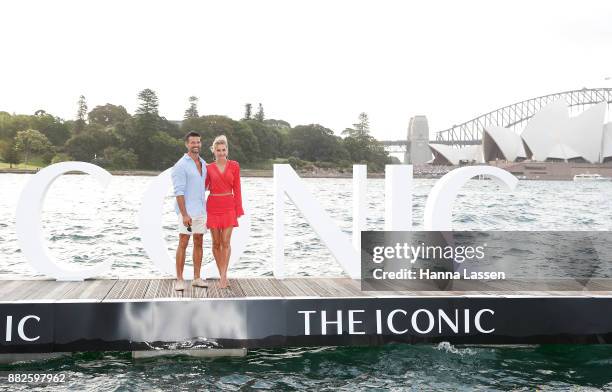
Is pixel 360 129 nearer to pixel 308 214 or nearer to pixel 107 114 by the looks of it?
pixel 107 114

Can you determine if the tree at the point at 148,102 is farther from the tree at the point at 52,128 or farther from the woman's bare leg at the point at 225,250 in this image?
the woman's bare leg at the point at 225,250

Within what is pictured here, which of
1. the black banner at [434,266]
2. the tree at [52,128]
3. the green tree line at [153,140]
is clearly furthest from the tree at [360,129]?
the black banner at [434,266]

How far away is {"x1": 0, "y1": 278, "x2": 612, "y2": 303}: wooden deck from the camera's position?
6.56 meters

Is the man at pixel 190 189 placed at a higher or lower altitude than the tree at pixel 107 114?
lower

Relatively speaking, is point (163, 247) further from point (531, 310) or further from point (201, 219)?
point (531, 310)

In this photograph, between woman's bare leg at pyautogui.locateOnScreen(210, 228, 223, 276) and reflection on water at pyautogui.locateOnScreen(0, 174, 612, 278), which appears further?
reflection on water at pyautogui.locateOnScreen(0, 174, 612, 278)

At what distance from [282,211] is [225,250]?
0.90 m

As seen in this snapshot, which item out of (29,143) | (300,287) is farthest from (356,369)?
(29,143)

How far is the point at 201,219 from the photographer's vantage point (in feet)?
21.4

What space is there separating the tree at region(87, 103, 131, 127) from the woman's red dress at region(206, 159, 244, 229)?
107869 millimetres

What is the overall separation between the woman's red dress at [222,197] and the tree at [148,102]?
92.1 metres

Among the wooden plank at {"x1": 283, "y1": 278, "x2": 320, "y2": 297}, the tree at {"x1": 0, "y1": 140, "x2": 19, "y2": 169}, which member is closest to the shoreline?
the tree at {"x1": 0, "y1": 140, "x2": 19, "y2": 169}

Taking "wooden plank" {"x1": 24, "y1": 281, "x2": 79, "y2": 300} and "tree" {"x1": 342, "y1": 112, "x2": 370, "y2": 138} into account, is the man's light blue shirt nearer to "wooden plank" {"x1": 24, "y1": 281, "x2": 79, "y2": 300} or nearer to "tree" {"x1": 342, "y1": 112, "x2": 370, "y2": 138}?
"wooden plank" {"x1": 24, "y1": 281, "x2": 79, "y2": 300}

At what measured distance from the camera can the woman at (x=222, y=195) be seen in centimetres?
647
